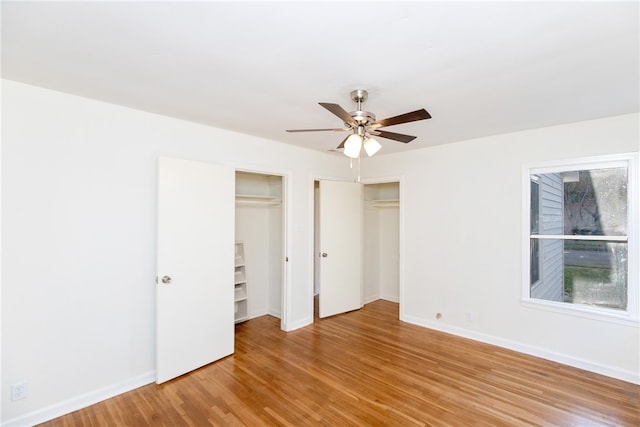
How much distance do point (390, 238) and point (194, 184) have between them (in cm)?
366

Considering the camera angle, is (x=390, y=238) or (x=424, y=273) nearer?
(x=424, y=273)

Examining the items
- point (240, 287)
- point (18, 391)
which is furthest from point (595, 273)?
point (18, 391)

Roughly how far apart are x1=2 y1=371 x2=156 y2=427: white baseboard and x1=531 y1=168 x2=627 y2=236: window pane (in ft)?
14.2

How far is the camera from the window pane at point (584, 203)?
2.94 metres

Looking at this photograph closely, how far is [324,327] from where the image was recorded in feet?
13.7

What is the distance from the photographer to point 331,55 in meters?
1.81

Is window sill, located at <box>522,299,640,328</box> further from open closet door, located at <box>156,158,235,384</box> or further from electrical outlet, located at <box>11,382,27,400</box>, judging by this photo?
electrical outlet, located at <box>11,382,27,400</box>

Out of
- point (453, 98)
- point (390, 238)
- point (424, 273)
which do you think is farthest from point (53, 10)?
point (390, 238)

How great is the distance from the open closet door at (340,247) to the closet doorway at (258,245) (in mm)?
635

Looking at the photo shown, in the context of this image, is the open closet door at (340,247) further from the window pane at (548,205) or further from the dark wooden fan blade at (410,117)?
the dark wooden fan blade at (410,117)

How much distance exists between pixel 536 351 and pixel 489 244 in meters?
1.22

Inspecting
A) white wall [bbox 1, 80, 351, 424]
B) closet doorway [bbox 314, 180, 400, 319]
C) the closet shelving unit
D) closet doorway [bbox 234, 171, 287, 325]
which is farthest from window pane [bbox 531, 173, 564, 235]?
white wall [bbox 1, 80, 351, 424]

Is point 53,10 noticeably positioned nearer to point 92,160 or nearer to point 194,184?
point 92,160

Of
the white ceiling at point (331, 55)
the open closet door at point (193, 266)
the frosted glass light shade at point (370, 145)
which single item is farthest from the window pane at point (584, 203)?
the open closet door at point (193, 266)
